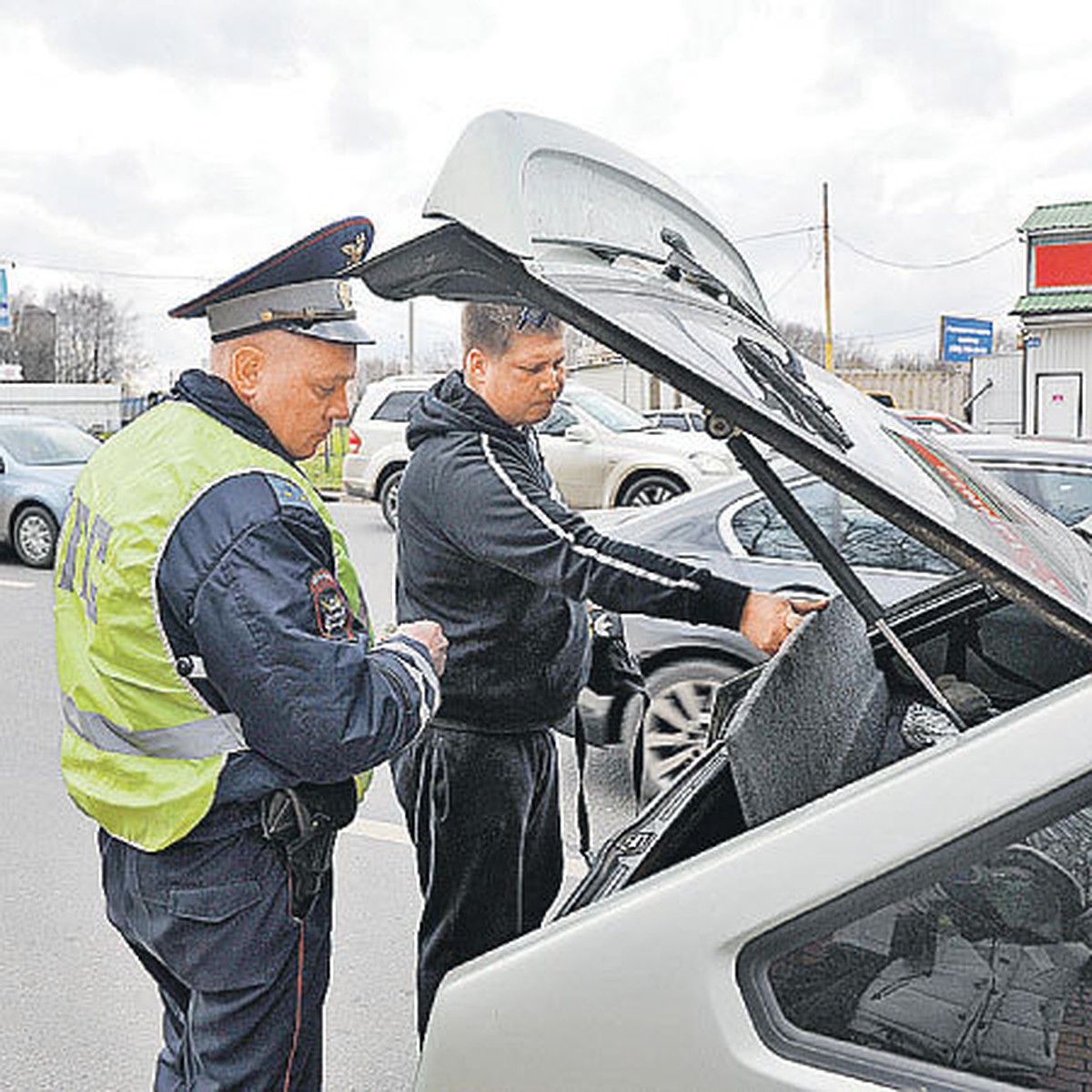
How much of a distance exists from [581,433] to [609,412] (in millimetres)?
797

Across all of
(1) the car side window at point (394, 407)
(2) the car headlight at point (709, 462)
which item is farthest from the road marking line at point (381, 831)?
(1) the car side window at point (394, 407)

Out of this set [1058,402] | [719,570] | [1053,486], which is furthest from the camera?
[1058,402]

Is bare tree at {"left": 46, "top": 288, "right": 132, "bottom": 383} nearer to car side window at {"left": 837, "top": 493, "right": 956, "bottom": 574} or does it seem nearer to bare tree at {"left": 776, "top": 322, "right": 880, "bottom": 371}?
bare tree at {"left": 776, "top": 322, "right": 880, "bottom": 371}

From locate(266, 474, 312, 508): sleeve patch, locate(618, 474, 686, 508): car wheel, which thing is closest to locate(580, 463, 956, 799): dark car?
locate(266, 474, 312, 508): sleeve patch

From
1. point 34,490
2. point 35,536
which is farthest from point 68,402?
point 34,490

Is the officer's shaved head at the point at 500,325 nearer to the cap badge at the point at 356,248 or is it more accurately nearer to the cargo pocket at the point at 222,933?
the cap badge at the point at 356,248

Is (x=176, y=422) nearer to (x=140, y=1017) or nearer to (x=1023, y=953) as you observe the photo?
(x=1023, y=953)

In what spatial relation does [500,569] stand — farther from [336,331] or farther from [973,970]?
[973,970]

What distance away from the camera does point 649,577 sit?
7.31 ft

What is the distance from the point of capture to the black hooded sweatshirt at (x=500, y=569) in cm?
226

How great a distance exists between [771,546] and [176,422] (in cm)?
315

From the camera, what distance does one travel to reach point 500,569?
8.05 feet

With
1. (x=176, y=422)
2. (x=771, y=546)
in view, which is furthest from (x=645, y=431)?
(x=176, y=422)

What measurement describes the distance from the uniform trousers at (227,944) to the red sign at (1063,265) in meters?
22.3
